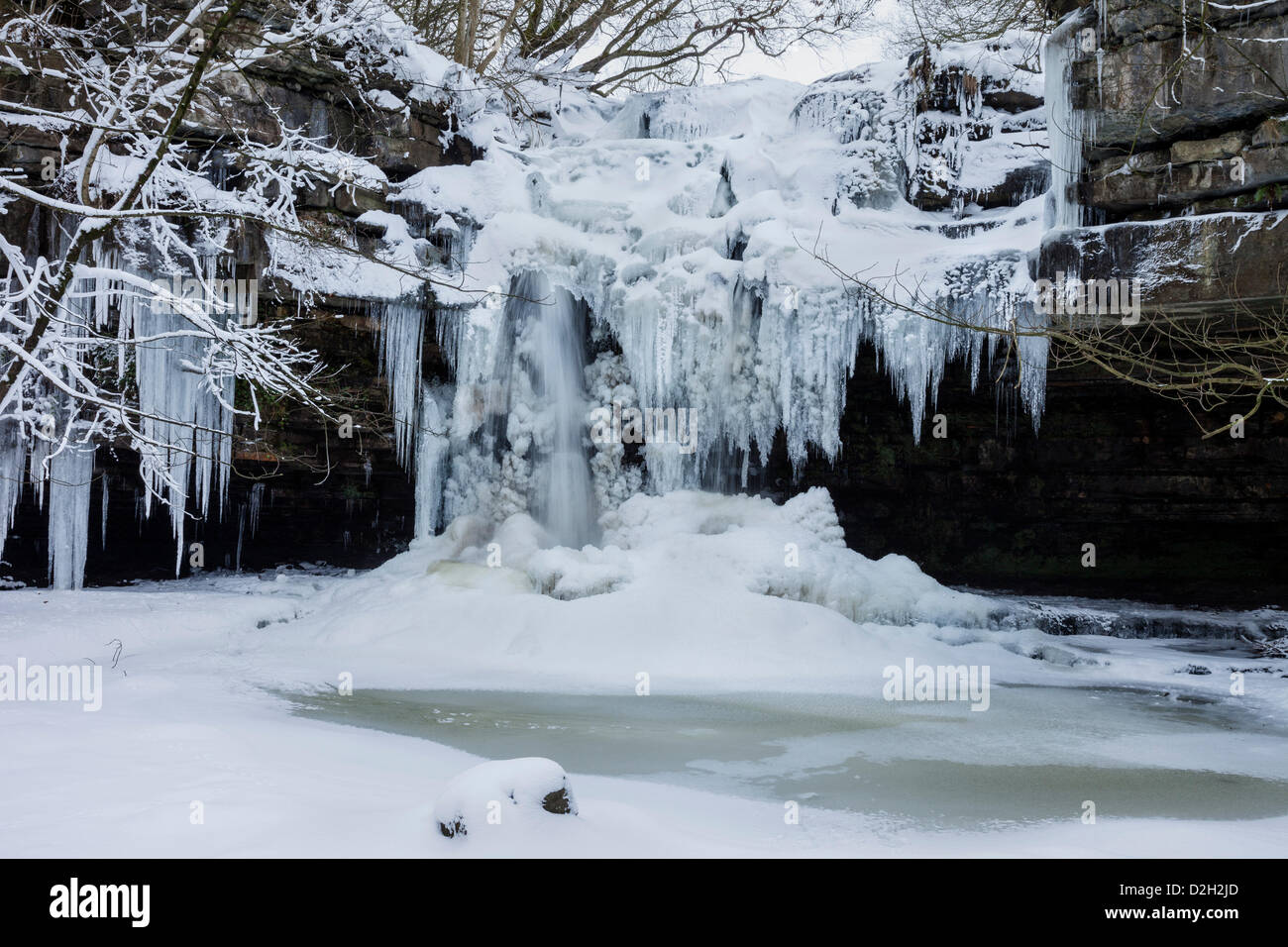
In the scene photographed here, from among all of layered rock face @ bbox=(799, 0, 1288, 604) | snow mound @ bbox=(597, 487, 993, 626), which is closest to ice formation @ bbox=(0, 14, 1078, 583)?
snow mound @ bbox=(597, 487, 993, 626)

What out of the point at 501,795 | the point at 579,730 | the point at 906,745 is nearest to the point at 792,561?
the point at 906,745

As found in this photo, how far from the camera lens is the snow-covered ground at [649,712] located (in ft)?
9.98

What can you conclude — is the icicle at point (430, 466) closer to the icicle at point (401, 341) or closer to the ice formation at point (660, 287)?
the ice formation at point (660, 287)

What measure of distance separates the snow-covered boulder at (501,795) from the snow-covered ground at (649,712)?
5cm

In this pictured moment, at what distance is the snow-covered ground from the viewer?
304cm

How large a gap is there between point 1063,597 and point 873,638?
504 cm

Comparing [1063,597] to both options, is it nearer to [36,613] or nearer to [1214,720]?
[1214,720]

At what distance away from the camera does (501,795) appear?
9.39 ft

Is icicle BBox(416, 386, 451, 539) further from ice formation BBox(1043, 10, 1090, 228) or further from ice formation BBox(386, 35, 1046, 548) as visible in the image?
ice formation BBox(1043, 10, 1090, 228)

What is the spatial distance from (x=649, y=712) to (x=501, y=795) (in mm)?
2922

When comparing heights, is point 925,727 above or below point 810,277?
below

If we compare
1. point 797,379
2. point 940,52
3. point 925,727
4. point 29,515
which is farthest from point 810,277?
point 29,515
